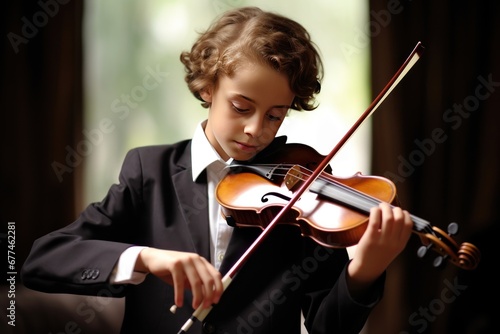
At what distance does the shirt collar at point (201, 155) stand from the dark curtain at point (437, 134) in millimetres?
883

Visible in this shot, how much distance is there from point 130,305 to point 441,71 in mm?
1285

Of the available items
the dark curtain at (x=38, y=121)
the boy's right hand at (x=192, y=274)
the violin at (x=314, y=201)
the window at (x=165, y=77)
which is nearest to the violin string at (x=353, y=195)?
the violin at (x=314, y=201)

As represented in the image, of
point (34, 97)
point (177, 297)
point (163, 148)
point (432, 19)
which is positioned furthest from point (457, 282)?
point (34, 97)

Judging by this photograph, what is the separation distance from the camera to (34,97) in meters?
1.76

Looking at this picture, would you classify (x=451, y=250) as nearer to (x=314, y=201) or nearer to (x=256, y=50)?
(x=314, y=201)

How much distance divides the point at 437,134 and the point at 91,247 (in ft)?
4.17

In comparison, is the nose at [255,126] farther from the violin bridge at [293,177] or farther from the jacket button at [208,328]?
the jacket button at [208,328]

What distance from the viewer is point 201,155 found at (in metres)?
1.15

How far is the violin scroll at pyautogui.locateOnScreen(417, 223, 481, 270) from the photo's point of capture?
0.84 meters

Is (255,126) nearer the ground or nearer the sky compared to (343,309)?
nearer the sky

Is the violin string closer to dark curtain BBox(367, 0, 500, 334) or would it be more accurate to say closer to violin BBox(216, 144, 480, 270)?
violin BBox(216, 144, 480, 270)

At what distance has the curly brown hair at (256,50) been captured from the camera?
108 cm

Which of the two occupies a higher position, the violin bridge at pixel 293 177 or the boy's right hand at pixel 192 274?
the violin bridge at pixel 293 177

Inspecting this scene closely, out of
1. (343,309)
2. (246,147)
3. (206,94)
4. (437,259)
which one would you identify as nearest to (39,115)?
(206,94)
